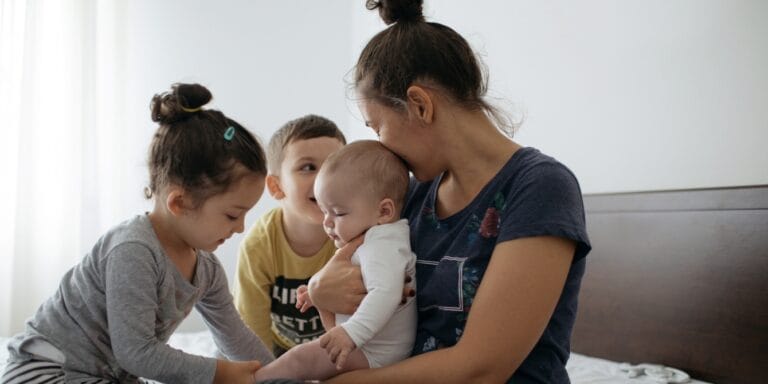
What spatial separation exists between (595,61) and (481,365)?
1.68 metres

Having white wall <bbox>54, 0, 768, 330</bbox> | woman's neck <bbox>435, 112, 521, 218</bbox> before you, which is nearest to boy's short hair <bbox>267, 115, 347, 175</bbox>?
white wall <bbox>54, 0, 768, 330</bbox>

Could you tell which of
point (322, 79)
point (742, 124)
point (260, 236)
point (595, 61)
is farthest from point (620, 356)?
point (322, 79)

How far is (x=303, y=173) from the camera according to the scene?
1857 mm

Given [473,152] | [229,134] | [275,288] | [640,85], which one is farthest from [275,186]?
[640,85]

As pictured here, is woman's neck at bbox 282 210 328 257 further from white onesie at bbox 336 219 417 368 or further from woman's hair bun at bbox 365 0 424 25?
woman's hair bun at bbox 365 0 424 25

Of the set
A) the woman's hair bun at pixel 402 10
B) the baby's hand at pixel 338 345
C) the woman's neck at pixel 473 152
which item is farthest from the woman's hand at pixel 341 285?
the woman's hair bun at pixel 402 10

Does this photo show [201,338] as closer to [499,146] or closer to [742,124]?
[499,146]

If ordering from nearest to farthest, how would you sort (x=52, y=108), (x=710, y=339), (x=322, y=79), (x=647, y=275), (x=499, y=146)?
(x=499, y=146)
(x=710, y=339)
(x=647, y=275)
(x=52, y=108)
(x=322, y=79)

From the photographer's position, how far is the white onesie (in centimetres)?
115

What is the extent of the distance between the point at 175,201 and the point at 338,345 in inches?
19.5

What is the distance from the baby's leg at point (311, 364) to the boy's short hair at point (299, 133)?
0.84m

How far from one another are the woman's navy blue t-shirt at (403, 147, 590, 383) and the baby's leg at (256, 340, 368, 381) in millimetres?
120

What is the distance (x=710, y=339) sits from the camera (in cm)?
188

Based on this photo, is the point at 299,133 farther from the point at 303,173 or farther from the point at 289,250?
the point at 289,250
